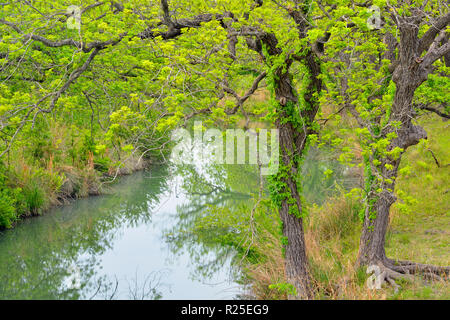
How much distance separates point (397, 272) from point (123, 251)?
599 cm

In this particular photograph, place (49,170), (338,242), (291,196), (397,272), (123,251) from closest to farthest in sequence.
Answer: (291,196) < (397,272) < (338,242) < (123,251) < (49,170)

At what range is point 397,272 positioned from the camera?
22.1 feet

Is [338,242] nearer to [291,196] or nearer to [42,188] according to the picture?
[291,196]

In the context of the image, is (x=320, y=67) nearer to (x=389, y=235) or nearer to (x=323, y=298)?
(x=323, y=298)

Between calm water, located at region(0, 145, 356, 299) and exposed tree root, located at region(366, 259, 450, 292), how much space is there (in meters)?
2.27

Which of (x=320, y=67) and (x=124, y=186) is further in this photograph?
(x=124, y=186)

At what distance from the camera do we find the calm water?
8.14 m

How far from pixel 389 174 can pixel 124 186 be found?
35.8 ft

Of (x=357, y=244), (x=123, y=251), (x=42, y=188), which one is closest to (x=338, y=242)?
(x=357, y=244)

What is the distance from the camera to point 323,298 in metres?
6.41

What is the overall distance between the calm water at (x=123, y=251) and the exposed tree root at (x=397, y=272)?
227 cm

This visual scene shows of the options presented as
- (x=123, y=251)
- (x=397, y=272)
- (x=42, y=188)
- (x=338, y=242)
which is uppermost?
(x=397, y=272)

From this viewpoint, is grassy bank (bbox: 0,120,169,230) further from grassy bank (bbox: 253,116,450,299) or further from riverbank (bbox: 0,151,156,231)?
grassy bank (bbox: 253,116,450,299)

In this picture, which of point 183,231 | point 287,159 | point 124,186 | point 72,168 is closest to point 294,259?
point 287,159
